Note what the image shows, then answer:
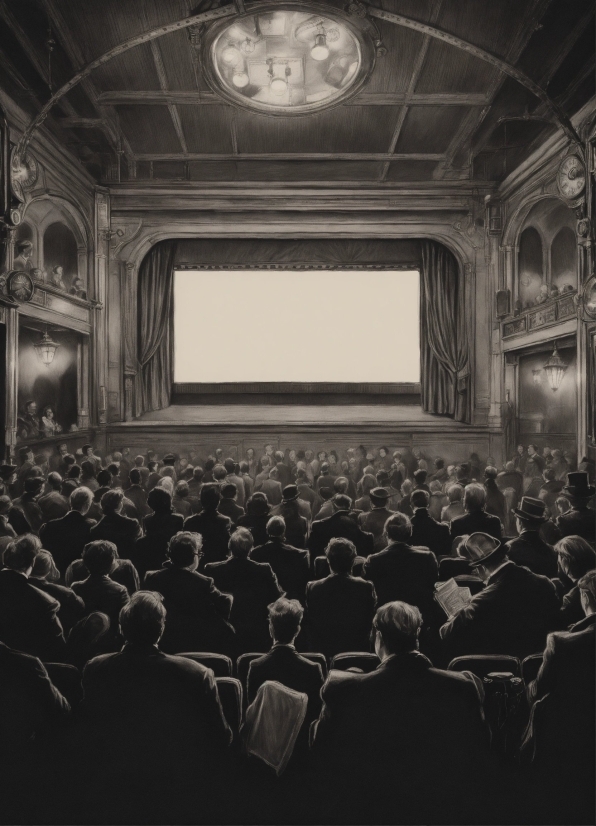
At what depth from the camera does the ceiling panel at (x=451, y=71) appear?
8.88m

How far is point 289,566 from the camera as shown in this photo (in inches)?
177

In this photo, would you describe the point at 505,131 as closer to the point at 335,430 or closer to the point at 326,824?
the point at 335,430

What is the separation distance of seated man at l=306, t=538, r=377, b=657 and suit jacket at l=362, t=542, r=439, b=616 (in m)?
0.32

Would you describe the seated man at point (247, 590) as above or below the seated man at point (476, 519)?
below

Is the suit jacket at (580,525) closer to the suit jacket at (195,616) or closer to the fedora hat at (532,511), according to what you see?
the fedora hat at (532,511)

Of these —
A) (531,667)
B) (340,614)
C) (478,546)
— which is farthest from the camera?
(478,546)

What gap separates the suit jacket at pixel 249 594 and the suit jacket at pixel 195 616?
0.97 feet

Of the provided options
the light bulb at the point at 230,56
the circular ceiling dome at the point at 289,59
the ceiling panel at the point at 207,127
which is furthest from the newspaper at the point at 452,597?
the ceiling panel at the point at 207,127

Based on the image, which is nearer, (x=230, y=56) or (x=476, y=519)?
(x=476, y=519)

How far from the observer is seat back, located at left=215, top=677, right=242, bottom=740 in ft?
9.48

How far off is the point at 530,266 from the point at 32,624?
473 inches

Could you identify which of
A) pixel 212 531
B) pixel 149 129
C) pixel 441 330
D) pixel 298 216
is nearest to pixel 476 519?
pixel 212 531

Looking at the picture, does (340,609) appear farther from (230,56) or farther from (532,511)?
(230,56)

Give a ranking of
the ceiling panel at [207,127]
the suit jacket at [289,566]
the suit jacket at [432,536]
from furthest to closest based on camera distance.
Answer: the ceiling panel at [207,127] → the suit jacket at [432,536] → the suit jacket at [289,566]
